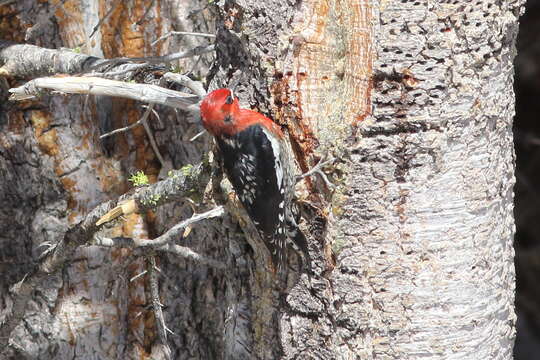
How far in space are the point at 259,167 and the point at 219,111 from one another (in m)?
0.29

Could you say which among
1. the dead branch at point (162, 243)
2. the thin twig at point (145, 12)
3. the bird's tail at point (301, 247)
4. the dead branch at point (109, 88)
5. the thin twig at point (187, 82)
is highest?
the thin twig at point (145, 12)

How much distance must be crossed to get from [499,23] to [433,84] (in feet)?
0.92

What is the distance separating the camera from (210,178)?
8.31 feet

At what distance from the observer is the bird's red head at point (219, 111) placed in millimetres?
2442

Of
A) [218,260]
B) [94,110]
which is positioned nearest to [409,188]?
[218,260]

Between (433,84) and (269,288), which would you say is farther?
(269,288)

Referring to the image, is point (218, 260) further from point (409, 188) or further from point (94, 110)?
point (409, 188)

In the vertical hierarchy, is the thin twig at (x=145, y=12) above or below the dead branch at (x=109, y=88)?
above

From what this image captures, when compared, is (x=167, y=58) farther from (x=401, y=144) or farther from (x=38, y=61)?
(x=401, y=144)

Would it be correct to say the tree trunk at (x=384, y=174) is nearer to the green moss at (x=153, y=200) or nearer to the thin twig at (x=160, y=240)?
the thin twig at (x=160, y=240)

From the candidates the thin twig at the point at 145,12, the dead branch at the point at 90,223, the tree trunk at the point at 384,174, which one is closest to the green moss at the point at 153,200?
the dead branch at the point at 90,223

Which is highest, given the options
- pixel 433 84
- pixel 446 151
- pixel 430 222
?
pixel 433 84

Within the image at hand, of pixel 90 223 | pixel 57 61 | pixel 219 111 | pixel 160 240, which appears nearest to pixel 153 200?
pixel 160 240

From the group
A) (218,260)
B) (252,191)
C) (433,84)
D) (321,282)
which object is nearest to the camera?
(433,84)
